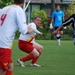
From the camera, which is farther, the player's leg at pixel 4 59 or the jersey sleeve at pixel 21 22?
the player's leg at pixel 4 59

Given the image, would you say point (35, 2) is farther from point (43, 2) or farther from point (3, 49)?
point (3, 49)

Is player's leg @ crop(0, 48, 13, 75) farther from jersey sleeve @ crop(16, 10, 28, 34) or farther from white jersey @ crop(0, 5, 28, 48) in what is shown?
jersey sleeve @ crop(16, 10, 28, 34)

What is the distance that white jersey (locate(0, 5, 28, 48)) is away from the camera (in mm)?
8422

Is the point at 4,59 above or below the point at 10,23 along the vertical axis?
below

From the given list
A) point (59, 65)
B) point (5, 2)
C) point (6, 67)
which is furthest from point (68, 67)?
point (5, 2)

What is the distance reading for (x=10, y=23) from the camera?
335 inches

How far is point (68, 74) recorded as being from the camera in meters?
11.9

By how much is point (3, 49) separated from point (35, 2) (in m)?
56.3

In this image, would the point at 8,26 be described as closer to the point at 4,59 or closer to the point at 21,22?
the point at 21,22

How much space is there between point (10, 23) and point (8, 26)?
67mm

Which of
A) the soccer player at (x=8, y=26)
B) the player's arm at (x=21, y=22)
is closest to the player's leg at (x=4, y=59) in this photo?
the soccer player at (x=8, y=26)

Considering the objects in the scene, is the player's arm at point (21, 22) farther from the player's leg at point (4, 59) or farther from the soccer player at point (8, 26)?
the player's leg at point (4, 59)

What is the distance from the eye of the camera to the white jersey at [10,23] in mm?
8422

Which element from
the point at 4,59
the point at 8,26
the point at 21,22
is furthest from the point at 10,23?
the point at 4,59
